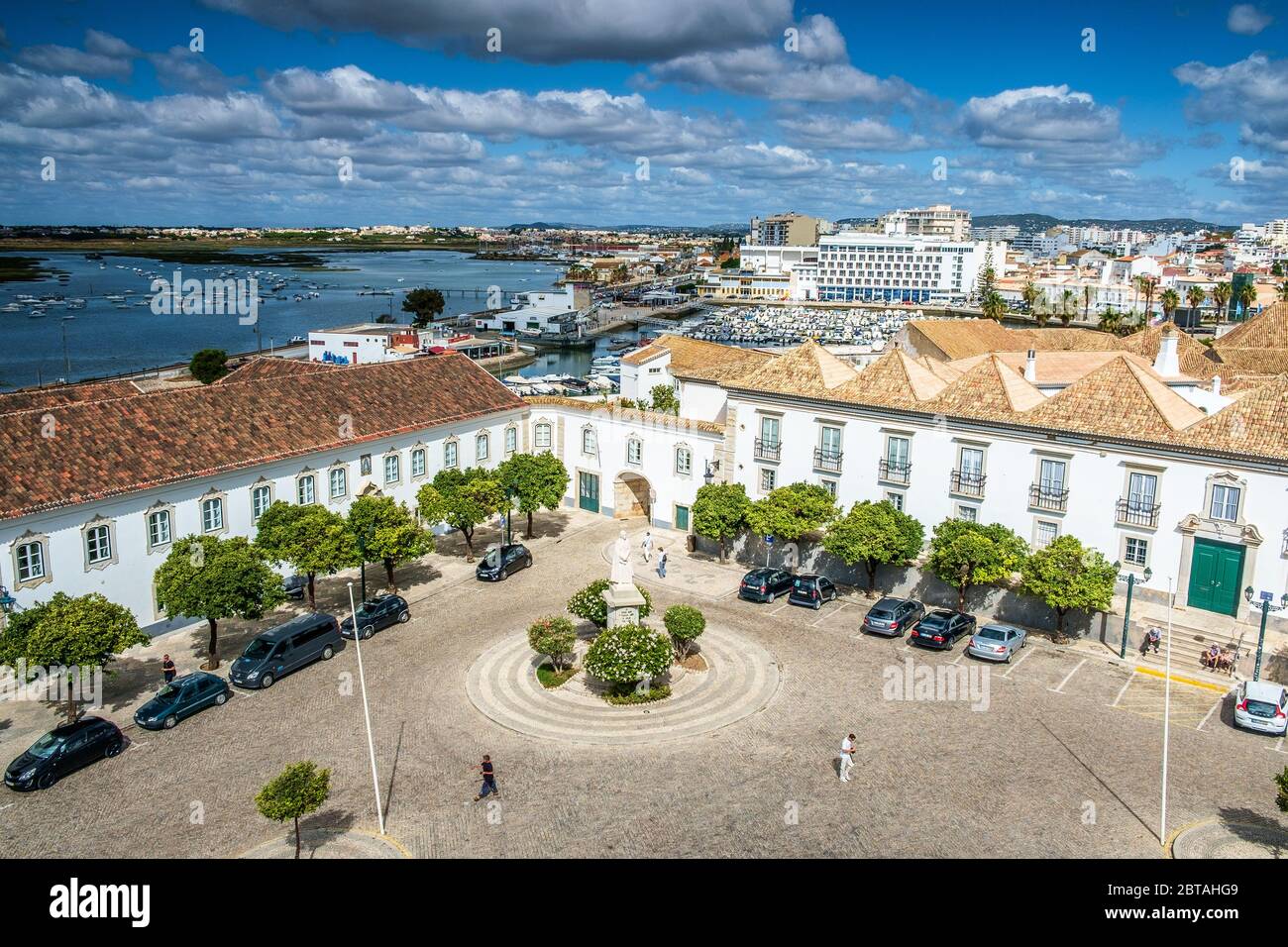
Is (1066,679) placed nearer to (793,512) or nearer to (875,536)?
(875,536)

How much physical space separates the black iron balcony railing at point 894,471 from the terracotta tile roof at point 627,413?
863 centimetres

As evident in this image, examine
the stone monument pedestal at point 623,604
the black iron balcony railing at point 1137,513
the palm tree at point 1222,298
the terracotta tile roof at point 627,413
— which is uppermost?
the palm tree at point 1222,298

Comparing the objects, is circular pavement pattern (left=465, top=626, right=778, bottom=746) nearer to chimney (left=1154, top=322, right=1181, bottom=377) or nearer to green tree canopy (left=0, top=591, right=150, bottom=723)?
green tree canopy (left=0, top=591, right=150, bottom=723)

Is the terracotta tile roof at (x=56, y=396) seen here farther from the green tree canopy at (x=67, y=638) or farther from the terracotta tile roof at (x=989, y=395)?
the terracotta tile roof at (x=989, y=395)

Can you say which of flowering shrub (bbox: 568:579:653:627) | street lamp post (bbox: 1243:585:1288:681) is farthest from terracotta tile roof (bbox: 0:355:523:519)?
street lamp post (bbox: 1243:585:1288:681)

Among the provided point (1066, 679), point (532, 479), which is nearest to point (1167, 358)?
point (1066, 679)

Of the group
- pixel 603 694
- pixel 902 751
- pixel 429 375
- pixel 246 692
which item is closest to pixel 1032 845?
pixel 902 751

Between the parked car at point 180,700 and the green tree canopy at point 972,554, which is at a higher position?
the green tree canopy at point 972,554

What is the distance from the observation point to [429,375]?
165 ft

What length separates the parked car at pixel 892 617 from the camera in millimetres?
36031

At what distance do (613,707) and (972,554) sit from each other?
14844mm

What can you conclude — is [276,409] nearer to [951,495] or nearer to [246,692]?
[246,692]

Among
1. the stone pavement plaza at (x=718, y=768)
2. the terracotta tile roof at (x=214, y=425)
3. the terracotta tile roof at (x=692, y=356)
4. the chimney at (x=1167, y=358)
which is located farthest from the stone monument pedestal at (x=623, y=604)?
the chimney at (x=1167, y=358)
